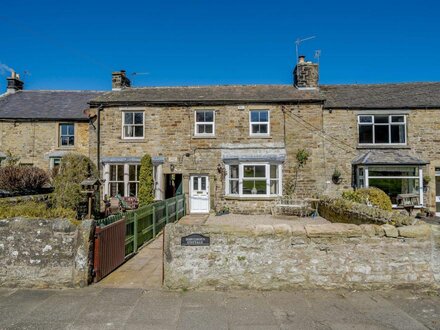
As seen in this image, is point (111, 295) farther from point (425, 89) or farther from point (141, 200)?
point (425, 89)

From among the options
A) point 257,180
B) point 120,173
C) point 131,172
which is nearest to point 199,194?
point 257,180

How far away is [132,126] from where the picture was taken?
17.2 meters

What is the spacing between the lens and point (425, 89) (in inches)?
716

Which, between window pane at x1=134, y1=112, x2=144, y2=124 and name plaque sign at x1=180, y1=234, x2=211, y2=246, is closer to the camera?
name plaque sign at x1=180, y1=234, x2=211, y2=246

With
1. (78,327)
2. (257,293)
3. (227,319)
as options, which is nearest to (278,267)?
(257,293)

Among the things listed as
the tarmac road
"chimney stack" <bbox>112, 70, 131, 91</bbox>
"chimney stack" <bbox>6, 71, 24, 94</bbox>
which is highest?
"chimney stack" <bbox>6, 71, 24, 94</bbox>

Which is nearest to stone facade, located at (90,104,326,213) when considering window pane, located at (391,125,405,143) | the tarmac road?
window pane, located at (391,125,405,143)

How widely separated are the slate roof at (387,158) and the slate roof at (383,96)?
2546 mm

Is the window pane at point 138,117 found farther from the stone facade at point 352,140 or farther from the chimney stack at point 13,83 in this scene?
the chimney stack at point 13,83

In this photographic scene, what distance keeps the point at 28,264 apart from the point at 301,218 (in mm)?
11430

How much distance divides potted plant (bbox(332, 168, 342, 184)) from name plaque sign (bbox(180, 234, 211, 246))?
12.4 m

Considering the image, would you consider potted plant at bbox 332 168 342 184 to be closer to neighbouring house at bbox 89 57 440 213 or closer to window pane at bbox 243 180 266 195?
neighbouring house at bbox 89 57 440 213

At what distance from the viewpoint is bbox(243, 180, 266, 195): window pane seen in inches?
645

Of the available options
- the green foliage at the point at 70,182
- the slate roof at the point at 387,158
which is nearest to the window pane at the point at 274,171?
the slate roof at the point at 387,158
